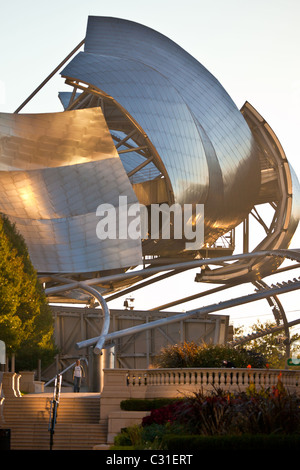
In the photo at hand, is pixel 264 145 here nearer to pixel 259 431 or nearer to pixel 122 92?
pixel 122 92

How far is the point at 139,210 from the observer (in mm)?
59156

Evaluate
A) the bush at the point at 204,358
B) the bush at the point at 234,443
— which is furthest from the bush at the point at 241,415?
the bush at the point at 204,358

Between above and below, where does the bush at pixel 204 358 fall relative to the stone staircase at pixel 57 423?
above

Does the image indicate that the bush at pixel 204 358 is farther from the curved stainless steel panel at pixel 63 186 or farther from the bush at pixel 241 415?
the curved stainless steel panel at pixel 63 186

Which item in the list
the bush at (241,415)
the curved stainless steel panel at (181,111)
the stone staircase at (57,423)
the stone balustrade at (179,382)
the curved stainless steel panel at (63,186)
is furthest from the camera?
the curved stainless steel panel at (181,111)

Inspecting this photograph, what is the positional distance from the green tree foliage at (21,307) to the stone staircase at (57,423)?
3863mm

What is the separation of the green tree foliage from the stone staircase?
386cm

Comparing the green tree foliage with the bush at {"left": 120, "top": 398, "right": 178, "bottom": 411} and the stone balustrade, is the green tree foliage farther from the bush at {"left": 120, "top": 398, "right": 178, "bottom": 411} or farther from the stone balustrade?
the bush at {"left": 120, "top": 398, "right": 178, "bottom": 411}

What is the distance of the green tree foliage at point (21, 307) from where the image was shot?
36906mm

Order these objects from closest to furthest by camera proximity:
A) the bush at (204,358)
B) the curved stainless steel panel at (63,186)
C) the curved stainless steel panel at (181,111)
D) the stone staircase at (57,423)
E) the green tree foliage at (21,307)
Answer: the stone staircase at (57,423)
the bush at (204,358)
the green tree foliage at (21,307)
the curved stainless steel panel at (63,186)
the curved stainless steel panel at (181,111)

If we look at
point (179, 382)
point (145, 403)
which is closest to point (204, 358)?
point (179, 382)

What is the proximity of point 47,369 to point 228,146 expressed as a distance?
2173 centimetres

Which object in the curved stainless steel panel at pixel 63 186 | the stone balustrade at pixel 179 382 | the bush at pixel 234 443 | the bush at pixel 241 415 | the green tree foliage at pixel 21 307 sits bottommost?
the bush at pixel 234 443
